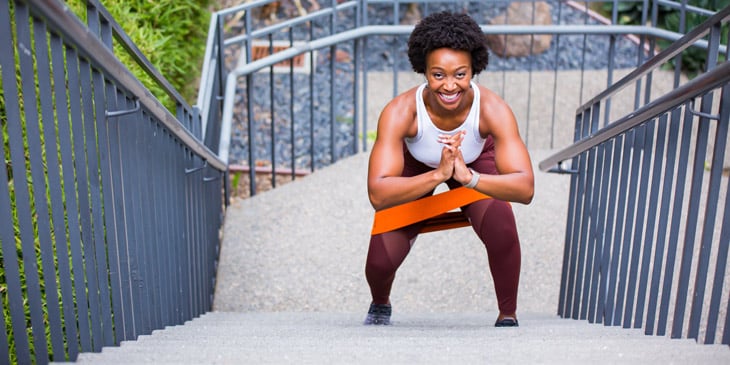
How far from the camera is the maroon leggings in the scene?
3023 mm

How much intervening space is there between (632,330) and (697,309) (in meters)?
0.41

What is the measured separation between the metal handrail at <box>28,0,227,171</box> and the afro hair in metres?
0.86

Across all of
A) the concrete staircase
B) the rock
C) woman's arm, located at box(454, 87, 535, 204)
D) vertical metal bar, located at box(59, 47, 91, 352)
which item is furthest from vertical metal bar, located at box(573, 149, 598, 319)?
the rock

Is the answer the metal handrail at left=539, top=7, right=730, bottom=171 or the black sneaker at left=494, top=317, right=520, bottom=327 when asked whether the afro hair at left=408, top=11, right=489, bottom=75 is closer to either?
the metal handrail at left=539, top=7, right=730, bottom=171

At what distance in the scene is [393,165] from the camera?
282 centimetres

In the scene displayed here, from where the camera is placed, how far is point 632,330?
112 inches

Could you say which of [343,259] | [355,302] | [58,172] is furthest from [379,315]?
[58,172]

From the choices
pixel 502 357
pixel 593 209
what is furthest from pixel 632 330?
pixel 502 357

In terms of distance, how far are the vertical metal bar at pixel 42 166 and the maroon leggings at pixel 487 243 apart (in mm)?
1380

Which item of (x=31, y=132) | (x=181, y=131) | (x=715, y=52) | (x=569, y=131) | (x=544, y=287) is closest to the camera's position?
(x=31, y=132)

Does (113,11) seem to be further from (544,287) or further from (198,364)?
(198,364)

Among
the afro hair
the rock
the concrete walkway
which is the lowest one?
the concrete walkway

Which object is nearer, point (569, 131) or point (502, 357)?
point (502, 357)

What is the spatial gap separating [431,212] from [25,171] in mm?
1556
